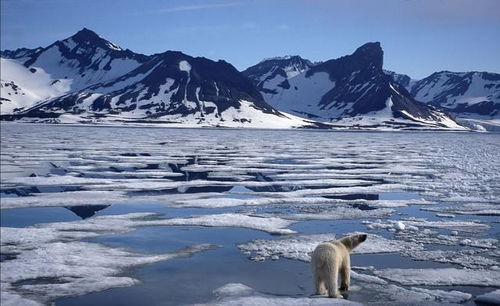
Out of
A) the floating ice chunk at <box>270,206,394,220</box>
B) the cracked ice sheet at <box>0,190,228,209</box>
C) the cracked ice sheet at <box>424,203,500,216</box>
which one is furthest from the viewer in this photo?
the cracked ice sheet at <box>0,190,228,209</box>

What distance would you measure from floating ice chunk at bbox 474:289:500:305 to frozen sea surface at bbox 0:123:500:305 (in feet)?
0.11

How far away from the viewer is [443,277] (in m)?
11.3

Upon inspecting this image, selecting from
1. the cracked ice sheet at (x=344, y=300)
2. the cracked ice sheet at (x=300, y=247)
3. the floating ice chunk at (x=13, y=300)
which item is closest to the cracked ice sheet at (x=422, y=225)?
the cracked ice sheet at (x=300, y=247)

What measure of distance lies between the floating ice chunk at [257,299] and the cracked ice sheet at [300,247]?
104 inches

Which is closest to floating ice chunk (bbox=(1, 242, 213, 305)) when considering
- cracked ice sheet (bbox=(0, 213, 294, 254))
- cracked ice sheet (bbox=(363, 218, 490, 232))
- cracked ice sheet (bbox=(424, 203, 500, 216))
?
cracked ice sheet (bbox=(0, 213, 294, 254))

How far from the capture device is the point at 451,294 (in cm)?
1015

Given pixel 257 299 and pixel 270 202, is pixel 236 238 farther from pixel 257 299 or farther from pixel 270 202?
pixel 270 202

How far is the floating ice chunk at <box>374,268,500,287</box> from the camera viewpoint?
10953 mm

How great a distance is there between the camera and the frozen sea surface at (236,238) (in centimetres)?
1045

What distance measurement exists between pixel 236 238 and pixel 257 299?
18.5ft

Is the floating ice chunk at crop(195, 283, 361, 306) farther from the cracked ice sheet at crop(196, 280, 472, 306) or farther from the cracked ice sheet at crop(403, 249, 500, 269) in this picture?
the cracked ice sheet at crop(403, 249, 500, 269)

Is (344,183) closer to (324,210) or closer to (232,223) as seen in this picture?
(324,210)

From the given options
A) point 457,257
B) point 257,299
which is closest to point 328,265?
point 257,299

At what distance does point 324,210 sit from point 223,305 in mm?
11213
